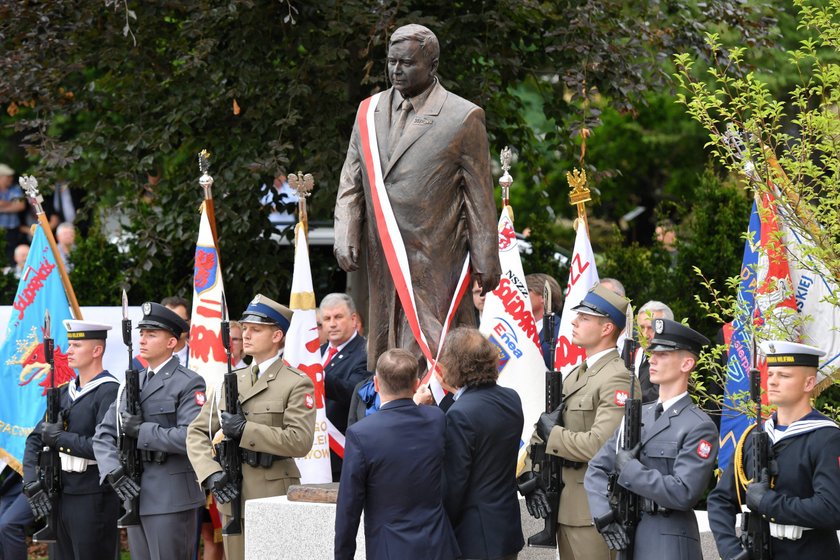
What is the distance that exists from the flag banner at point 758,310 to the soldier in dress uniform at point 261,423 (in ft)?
7.92

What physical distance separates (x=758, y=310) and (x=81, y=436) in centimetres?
428

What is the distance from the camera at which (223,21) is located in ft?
37.8

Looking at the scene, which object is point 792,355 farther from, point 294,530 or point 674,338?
point 294,530

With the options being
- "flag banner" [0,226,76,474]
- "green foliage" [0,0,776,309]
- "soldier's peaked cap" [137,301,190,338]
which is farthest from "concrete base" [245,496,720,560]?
"green foliage" [0,0,776,309]

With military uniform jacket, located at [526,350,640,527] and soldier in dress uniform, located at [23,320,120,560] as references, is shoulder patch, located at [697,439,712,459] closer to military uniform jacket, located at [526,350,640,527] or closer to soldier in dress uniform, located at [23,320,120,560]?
military uniform jacket, located at [526,350,640,527]

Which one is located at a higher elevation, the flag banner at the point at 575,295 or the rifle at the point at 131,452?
the flag banner at the point at 575,295

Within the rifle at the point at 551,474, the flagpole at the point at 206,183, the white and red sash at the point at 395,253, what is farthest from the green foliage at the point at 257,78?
the rifle at the point at 551,474

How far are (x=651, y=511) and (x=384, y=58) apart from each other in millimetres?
5979

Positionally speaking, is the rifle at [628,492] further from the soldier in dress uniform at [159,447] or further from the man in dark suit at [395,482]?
the soldier in dress uniform at [159,447]

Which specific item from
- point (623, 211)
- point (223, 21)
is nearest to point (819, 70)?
point (223, 21)

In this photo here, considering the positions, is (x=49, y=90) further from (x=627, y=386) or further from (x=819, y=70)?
(x=819, y=70)

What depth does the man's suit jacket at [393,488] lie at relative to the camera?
588 cm

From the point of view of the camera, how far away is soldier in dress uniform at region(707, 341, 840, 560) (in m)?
5.75

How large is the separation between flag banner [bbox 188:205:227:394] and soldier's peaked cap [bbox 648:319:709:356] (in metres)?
3.79
